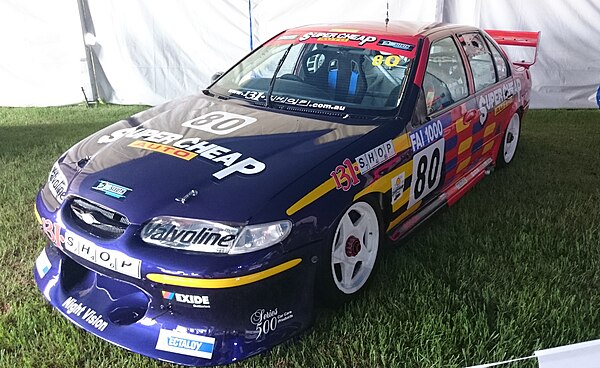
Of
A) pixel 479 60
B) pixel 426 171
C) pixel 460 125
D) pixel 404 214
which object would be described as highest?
pixel 479 60

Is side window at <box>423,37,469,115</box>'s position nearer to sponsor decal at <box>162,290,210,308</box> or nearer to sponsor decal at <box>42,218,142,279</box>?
sponsor decal at <box>162,290,210,308</box>

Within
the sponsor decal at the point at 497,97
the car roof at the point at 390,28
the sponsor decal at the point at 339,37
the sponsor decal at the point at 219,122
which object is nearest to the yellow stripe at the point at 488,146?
the sponsor decal at the point at 497,97

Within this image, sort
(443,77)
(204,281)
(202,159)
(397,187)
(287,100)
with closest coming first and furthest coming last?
(204,281), (202,159), (397,187), (287,100), (443,77)

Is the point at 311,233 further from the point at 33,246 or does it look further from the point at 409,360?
the point at 33,246

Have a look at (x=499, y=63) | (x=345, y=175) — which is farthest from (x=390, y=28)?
(x=345, y=175)

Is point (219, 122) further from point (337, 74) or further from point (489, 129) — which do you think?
point (489, 129)

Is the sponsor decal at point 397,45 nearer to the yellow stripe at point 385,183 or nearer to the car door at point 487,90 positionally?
the car door at point 487,90

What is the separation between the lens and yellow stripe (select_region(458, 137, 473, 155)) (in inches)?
142

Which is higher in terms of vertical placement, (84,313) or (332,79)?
(332,79)

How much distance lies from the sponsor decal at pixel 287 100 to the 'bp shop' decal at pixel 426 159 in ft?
1.59

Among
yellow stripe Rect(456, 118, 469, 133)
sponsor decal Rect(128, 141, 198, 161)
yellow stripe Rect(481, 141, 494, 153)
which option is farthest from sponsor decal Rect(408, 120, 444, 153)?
sponsor decal Rect(128, 141, 198, 161)

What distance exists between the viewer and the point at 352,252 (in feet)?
8.84

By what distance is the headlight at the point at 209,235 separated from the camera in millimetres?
2176

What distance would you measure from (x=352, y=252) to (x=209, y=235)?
0.81 meters
